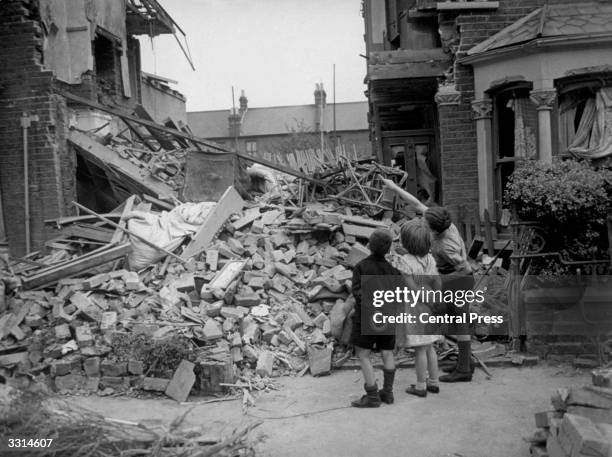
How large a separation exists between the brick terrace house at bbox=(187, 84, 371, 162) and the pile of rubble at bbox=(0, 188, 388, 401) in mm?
37818

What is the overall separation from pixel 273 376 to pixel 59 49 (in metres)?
10.8

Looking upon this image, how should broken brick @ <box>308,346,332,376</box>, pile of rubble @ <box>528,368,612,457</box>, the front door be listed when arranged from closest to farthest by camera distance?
pile of rubble @ <box>528,368,612,457</box>, broken brick @ <box>308,346,332,376</box>, the front door

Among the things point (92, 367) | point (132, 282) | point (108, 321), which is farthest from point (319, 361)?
point (132, 282)

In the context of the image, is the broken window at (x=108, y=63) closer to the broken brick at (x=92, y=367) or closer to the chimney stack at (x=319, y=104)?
the broken brick at (x=92, y=367)

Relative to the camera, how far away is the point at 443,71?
37.1ft

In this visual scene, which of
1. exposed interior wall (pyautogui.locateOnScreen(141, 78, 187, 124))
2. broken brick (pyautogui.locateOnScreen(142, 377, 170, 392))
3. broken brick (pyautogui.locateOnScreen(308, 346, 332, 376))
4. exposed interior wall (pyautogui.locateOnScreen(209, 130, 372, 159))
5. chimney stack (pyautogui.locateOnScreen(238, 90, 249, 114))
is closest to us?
broken brick (pyautogui.locateOnScreen(142, 377, 170, 392))

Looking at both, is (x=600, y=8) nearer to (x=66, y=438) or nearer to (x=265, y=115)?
(x=66, y=438)

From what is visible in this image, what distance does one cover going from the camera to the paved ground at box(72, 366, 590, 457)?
15.6ft

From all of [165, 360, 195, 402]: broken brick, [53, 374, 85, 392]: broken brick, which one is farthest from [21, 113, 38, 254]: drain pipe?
[165, 360, 195, 402]: broken brick

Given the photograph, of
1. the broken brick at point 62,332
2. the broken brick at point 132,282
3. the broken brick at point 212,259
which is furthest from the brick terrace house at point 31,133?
the broken brick at point 62,332

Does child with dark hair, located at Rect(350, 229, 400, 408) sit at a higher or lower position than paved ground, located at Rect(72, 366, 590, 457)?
higher

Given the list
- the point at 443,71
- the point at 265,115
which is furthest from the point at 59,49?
the point at 265,115

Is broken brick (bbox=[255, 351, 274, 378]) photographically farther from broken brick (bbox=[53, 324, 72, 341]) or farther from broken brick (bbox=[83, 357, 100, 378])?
broken brick (bbox=[53, 324, 72, 341])

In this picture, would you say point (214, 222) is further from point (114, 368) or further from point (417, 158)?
point (417, 158)
